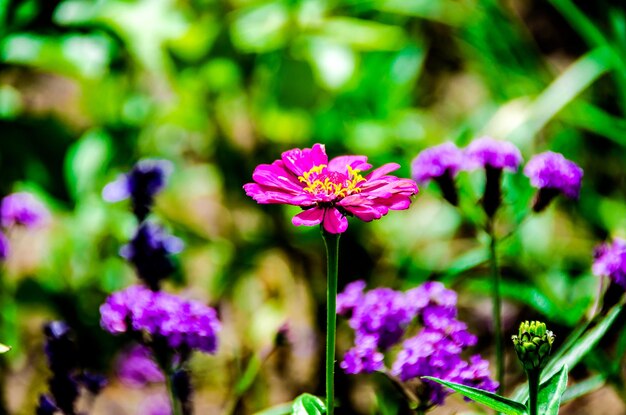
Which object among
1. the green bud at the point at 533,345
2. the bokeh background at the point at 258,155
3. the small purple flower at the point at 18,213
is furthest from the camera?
the bokeh background at the point at 258,155

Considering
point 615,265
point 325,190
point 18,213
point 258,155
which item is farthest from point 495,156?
point 258,155

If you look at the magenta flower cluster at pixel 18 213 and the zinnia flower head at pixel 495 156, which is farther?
the magenta flower cluster at pixel 18 213

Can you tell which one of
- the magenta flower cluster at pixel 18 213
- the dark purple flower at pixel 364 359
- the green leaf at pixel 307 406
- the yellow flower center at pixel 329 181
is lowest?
the green leaf at pixel 307 406

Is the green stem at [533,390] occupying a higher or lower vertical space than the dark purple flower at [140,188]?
lower

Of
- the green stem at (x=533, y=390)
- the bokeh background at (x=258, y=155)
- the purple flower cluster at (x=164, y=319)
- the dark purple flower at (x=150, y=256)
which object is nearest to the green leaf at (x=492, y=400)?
the green stem at (x=533, y=390)

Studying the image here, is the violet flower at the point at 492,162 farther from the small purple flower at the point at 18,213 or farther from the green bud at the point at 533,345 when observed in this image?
the small purple flower at the point at 18,213

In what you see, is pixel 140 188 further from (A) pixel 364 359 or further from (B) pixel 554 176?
(B) pixel 554 176

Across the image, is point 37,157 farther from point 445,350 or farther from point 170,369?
point 445,350
